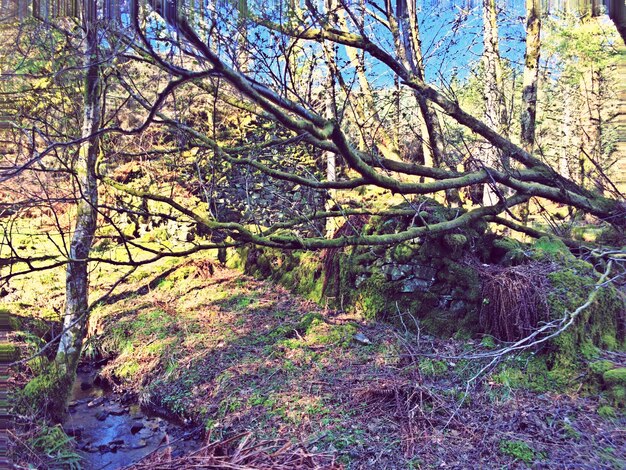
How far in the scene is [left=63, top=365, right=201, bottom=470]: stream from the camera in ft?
13.4

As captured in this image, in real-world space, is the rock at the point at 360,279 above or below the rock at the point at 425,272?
below

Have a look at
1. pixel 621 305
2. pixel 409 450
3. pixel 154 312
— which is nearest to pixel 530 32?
pixel 621 305

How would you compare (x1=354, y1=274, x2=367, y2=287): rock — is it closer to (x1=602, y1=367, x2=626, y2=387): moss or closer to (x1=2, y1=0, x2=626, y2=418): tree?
(x1=2, y1=0, x2=626, y2=418): tree

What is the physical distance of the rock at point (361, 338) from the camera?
5.18 meters

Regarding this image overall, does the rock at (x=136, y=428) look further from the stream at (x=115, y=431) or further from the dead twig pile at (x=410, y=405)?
the dead twig pile at (x=410, y=405)

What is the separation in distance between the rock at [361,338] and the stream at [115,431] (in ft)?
7.05

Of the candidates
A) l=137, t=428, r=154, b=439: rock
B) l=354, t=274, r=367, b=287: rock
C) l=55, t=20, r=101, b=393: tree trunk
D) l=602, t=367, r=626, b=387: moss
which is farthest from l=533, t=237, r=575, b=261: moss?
l=55, t=20, r=101, b=393: tree trunk

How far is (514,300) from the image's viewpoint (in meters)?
4.53

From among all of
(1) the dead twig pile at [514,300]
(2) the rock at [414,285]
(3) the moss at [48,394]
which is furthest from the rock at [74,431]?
(1) the dead twig pile at [514,300]

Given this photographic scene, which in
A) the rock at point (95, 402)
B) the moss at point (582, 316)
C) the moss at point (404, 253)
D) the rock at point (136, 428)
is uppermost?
the moss at point (404, 253)

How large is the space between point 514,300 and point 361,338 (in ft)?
6.09

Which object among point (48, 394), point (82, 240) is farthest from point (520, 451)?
point (82, 240)

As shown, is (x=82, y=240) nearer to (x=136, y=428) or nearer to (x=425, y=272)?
(x=136, y=428)

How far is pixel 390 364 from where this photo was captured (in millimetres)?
4617
